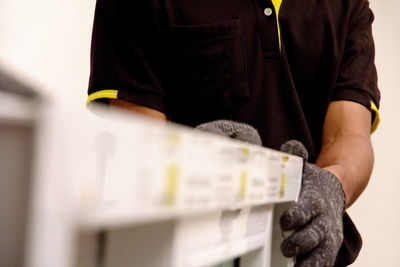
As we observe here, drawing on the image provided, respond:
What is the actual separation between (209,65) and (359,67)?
0.31 meters

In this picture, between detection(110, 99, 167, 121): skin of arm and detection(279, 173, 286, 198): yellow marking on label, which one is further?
detection(110, 99, 167, 121): skin of arm

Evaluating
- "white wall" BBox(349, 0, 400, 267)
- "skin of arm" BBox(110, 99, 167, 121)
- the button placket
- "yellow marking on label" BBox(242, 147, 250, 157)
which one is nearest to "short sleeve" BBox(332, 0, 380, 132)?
the button placket

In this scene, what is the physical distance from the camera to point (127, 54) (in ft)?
2.95

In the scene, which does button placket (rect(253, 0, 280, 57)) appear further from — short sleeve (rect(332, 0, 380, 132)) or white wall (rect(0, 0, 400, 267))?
white wall (rect(0, 0, 400, 267))

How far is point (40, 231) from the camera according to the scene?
205 mm

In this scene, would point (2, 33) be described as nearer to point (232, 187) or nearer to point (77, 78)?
point (77, 78)

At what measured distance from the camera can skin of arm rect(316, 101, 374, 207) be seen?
31.6 inches

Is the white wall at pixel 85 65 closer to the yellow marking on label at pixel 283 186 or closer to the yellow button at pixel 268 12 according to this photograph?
the yellow button at pixel 268 12

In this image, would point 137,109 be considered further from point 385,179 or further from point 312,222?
point 385,179

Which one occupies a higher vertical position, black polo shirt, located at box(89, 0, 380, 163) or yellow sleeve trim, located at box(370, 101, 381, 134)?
black polo shirt, located at box(89, 0, 380, 163)

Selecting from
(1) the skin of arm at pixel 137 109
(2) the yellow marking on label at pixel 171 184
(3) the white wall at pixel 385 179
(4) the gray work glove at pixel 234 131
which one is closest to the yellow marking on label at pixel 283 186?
(4) the gray work glove at pixel 234 131

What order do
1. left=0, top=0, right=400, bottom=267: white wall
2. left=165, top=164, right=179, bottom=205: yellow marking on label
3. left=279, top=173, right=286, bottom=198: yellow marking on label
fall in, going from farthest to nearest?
left=0, top=0, right=400, bottom=267: white wall
left=279, top=173, right=286, bottom=198: yellow marking on label
left=165, top=164, right=179, bottom=205: yellow marking on label

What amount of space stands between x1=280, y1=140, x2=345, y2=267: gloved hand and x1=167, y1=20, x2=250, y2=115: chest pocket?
0.35 m

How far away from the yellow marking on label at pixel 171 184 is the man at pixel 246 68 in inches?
24.4
